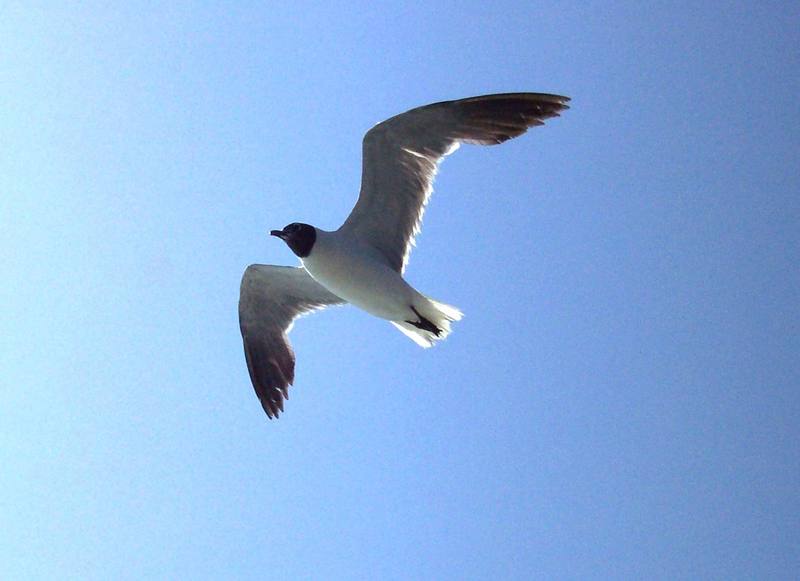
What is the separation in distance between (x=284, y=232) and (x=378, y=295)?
1042mm

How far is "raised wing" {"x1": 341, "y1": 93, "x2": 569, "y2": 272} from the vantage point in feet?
24.9

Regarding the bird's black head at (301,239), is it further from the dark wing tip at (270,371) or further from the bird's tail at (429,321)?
the dark wing tip at (270,371)

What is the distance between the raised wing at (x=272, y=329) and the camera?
972 centimetres

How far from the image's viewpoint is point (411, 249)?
8.71m

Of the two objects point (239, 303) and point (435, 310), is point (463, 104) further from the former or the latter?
point (239, 303)

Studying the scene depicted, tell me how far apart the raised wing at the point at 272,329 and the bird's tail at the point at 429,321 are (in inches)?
49.2

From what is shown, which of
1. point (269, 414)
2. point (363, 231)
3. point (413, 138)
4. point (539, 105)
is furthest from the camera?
point (269, 414)

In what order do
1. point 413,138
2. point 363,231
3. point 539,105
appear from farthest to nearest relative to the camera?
point 363,231
point 413,138
point 539,105

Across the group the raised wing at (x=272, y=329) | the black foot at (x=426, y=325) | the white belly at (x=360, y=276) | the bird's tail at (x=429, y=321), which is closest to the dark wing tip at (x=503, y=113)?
the white belly at (x=360, y=276)

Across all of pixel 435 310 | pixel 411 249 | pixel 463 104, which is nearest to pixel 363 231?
pixel 411 249

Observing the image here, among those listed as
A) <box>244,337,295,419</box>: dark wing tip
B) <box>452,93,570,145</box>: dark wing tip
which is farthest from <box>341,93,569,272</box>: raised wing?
<box>244,337,295,419</box>: dark wing tip

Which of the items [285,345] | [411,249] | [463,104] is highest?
[463,104]

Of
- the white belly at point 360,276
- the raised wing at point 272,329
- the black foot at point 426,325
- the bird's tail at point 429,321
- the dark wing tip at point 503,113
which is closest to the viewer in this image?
the dark wing tip at point 503,113

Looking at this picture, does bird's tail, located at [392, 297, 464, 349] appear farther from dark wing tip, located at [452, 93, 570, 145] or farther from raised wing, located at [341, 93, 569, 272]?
dark wing tip, located at [452, 93, 570, 145]
